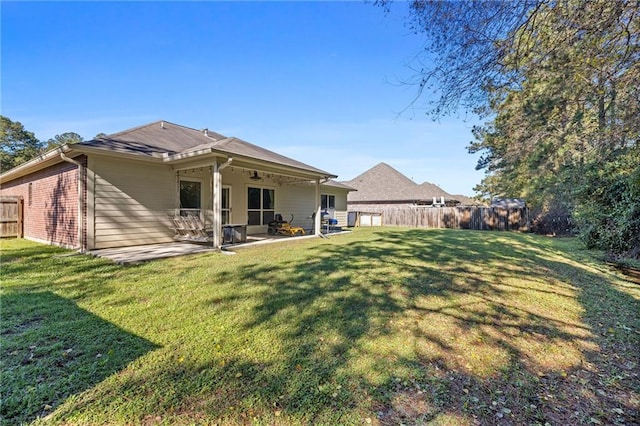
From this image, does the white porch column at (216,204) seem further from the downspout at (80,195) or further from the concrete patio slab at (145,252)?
the downspout at (80,195)

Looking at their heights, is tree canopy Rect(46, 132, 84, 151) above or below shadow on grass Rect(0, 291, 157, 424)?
above

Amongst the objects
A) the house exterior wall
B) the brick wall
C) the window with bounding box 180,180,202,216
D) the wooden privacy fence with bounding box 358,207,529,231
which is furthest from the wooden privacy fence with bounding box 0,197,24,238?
the wooden privacy fence with bounding box 358,207,529,231

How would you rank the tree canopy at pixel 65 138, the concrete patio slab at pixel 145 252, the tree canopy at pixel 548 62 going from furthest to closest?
the tree canopy at pixel 65 138
the concrete patio slab at pixel 145 252
the tree canopy at pixel 548 62

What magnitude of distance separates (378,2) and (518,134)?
6316 mm

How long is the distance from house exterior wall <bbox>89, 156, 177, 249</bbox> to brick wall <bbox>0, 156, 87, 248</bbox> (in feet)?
1.08

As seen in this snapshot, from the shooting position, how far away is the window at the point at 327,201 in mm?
17964

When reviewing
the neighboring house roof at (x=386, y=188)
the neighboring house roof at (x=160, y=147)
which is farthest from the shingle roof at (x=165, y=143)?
the neighboring house roof at (x=386, y=188)

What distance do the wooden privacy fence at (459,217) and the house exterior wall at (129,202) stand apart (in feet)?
54.2

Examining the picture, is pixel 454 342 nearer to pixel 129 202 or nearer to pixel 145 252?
pixel 145 252

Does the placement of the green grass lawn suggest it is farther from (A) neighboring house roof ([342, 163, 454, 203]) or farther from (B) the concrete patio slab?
(A) neighboring house roof ([342, 163, 454, 203])

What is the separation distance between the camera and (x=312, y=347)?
2.98 meters

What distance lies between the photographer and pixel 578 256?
855 centimetres

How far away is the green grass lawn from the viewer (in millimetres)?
2133

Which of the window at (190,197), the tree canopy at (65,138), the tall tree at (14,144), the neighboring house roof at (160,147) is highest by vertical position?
the tree canopy at (65,138)
